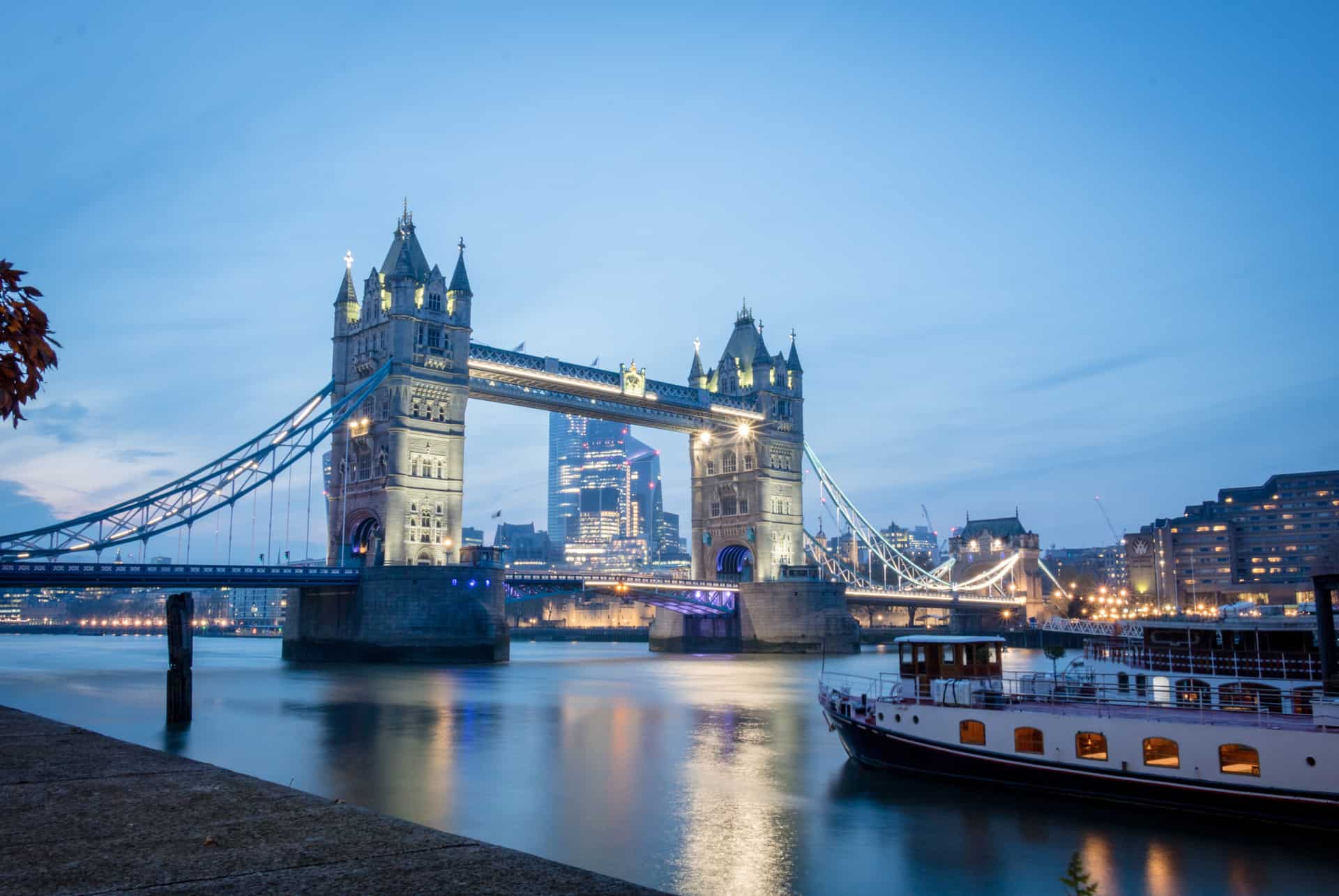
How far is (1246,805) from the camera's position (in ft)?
67.3

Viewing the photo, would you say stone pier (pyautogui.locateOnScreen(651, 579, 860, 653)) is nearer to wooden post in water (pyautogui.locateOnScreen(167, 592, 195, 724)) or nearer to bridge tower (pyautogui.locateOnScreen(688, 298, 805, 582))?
bridge tower (pyautogui.locateOnScreen(688, 298, 805, 582))

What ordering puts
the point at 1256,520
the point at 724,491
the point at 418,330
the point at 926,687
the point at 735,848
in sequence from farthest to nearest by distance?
1. the point at 1256,520
2. the point at 724,491
3. the point at 418,330
4. the point at 926,687
5. the point at 735,848

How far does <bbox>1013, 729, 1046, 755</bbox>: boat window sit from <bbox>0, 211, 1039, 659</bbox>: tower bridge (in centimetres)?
4516

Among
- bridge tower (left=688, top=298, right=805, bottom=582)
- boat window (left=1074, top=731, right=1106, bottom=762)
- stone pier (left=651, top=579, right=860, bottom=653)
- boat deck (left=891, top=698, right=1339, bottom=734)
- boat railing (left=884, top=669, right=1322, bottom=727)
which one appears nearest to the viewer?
boat deck (left=891, top=698, right=1339, bottom=734)

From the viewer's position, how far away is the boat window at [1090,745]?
22766mm

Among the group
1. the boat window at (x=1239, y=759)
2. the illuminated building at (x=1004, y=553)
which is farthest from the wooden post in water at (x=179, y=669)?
the illuminated building at (x=1004, y=553)

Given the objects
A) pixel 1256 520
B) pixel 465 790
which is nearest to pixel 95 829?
pixel 465 790

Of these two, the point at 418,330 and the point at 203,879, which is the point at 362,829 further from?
the point at 418,330

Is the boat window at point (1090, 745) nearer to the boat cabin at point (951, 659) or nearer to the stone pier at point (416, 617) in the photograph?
the boat cabin at point (951, 659)

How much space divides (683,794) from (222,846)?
724 inches

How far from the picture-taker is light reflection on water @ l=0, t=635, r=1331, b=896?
17938 millimetres

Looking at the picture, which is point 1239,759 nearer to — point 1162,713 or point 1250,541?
point 1162,713

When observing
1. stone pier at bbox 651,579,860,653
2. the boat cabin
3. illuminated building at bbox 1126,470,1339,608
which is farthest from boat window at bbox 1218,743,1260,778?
illuminated building at bbox 1126,470,1339,608

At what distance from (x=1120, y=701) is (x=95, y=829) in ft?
69.4
